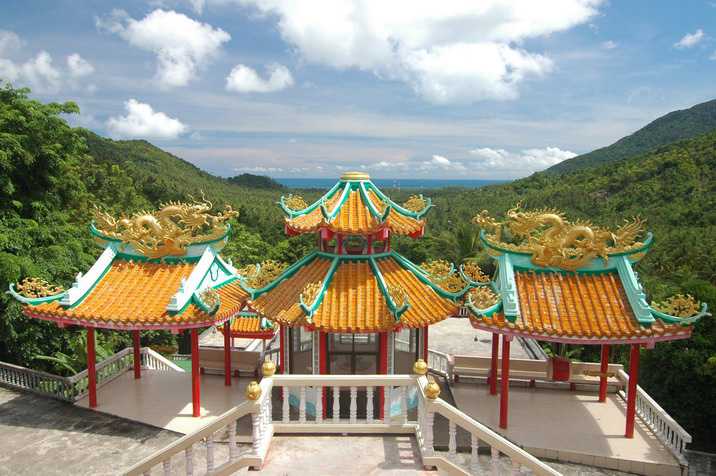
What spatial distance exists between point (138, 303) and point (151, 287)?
637mm

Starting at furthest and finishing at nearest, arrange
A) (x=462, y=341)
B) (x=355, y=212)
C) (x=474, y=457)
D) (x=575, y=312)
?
(x=462, y=341), (x=355, y=212), (x=575, y=312), (x=474, y=457)

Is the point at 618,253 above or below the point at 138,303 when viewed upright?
above

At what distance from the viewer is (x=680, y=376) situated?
55.3 feet

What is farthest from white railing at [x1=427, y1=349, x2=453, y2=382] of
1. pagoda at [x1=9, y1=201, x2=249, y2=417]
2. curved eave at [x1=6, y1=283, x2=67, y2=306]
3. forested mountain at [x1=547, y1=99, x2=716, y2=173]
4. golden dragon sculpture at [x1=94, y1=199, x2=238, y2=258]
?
forested mountain at [x1=547, y1=99, x2=716, y2=173]

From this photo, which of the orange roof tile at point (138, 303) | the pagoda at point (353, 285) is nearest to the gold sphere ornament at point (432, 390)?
the pagoda at point (353, 285)

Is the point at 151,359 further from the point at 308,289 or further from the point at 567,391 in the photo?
the point at 567,391

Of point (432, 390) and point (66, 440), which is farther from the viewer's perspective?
point (66, 440)

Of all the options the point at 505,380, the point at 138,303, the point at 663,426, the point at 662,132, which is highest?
the point at 662,132

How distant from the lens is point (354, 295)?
430 inches

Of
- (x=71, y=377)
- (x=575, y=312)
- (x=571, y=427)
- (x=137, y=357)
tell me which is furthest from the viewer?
(x=137, y=357)

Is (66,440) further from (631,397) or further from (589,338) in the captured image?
(631,397)

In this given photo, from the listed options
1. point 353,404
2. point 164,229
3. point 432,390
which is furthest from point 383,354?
point 164,229

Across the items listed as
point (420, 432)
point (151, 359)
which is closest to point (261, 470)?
point (420, 432)

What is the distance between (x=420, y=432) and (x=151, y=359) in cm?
988
